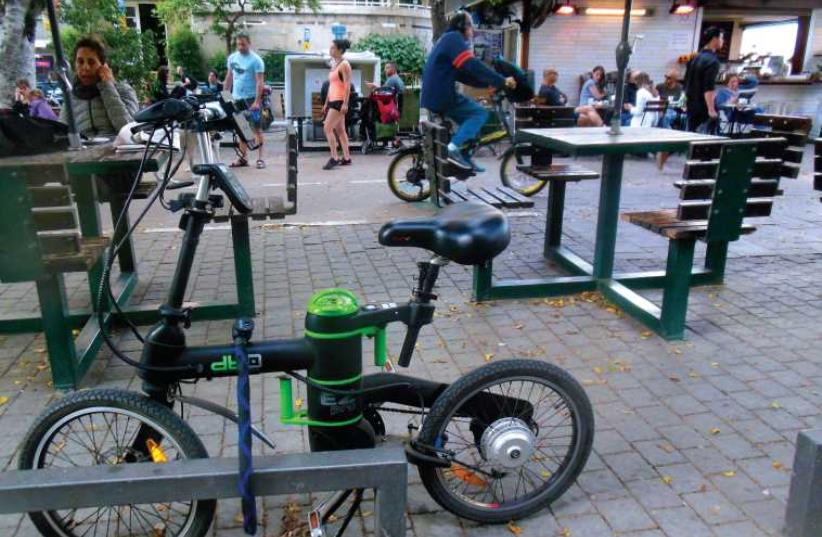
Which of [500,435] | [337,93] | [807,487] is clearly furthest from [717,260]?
[337,93]

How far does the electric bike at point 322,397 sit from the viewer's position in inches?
94.4

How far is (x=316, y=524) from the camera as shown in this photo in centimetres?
242

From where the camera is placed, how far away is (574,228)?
7387mm

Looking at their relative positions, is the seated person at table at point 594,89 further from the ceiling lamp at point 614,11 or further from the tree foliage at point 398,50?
the tree foliage at point 398,50

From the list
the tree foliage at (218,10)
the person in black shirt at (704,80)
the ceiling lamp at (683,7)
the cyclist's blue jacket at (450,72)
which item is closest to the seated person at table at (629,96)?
the person in black shirt at (704,80)

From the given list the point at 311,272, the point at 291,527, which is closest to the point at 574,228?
the point at 311,272

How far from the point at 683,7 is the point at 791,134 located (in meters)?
12.4

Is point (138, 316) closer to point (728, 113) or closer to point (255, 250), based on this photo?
point (255, 250)

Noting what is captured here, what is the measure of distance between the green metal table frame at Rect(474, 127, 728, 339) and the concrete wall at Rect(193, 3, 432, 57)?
25.3 m

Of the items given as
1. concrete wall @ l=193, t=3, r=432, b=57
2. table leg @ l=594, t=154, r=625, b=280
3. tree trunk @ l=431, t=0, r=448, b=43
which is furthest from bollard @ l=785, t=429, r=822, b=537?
concrete wall @ l=193, t=3, r=432, b=57

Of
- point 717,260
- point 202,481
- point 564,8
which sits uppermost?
point 564,8

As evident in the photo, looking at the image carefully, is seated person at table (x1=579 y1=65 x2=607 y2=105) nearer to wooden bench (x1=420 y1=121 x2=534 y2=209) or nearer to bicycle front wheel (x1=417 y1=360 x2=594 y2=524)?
wooden bench (x1=420 y1=121 x2=534 y2=209)

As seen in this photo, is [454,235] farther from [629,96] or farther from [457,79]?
[629,96]

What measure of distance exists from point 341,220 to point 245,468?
5.63m
